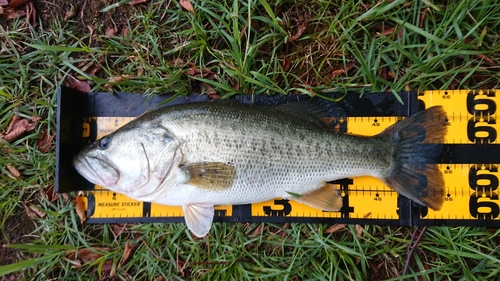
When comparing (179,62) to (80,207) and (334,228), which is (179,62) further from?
(334,228)

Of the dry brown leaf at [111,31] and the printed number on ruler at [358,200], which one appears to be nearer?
the printed number on ruler at [358,200]

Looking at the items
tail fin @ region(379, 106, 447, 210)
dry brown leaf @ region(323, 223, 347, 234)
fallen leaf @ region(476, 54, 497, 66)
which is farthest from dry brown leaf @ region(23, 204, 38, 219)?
fallen leaf @ region(476, 54, 497, 66)

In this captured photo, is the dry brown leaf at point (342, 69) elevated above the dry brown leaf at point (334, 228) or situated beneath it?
elevated above

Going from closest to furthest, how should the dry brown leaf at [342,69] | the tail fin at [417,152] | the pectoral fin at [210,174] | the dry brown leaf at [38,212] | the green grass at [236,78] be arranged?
the pectoral fin at [210,174] → the tail fin at [417,152] → the green grass at [236,78] → the dry brown leaf at [342,69] → the dry brown leaf at [38,212]

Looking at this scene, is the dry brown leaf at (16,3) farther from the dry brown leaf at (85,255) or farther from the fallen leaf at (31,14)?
the dry brown leaf at (85,255)

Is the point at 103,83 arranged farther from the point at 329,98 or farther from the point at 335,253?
the point at 335,253

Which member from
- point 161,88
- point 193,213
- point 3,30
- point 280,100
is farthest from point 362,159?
point 3,30

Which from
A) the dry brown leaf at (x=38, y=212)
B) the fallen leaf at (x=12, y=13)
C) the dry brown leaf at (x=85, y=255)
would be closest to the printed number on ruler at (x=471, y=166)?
the dry brown leaf at (x=85, y=255)

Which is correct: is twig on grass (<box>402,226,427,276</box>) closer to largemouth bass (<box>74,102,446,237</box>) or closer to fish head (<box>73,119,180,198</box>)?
largemouth bass (<box>74,102,446,237</box>)
